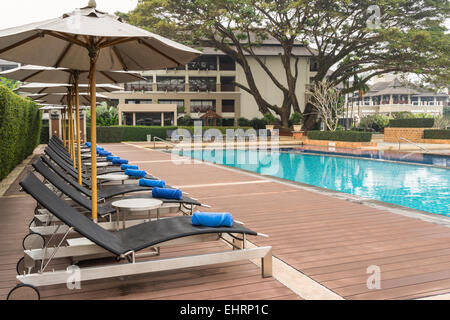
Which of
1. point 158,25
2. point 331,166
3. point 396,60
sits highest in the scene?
point 158,25

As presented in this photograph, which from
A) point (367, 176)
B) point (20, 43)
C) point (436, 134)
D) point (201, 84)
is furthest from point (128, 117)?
point (20, 43)

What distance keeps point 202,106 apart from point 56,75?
35.6 metres

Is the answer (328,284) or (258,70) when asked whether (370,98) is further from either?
(328,284)

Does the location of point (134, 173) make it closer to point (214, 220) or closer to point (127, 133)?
point (214, 220)

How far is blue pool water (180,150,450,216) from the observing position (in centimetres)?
962

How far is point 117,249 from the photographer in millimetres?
3250

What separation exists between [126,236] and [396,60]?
28.1 metres

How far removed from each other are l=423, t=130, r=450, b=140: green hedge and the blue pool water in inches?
355

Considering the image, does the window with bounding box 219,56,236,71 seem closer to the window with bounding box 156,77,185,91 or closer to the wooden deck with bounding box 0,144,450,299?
the window with bounding box 156,77,185,91

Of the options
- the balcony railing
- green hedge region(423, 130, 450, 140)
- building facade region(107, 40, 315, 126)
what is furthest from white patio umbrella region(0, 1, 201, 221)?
the balcony railing

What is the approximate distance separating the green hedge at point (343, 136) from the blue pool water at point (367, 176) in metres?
4.45

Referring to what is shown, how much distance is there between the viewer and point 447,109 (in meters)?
65.9

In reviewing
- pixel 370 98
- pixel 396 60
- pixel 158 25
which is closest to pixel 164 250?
pixel 158 25
